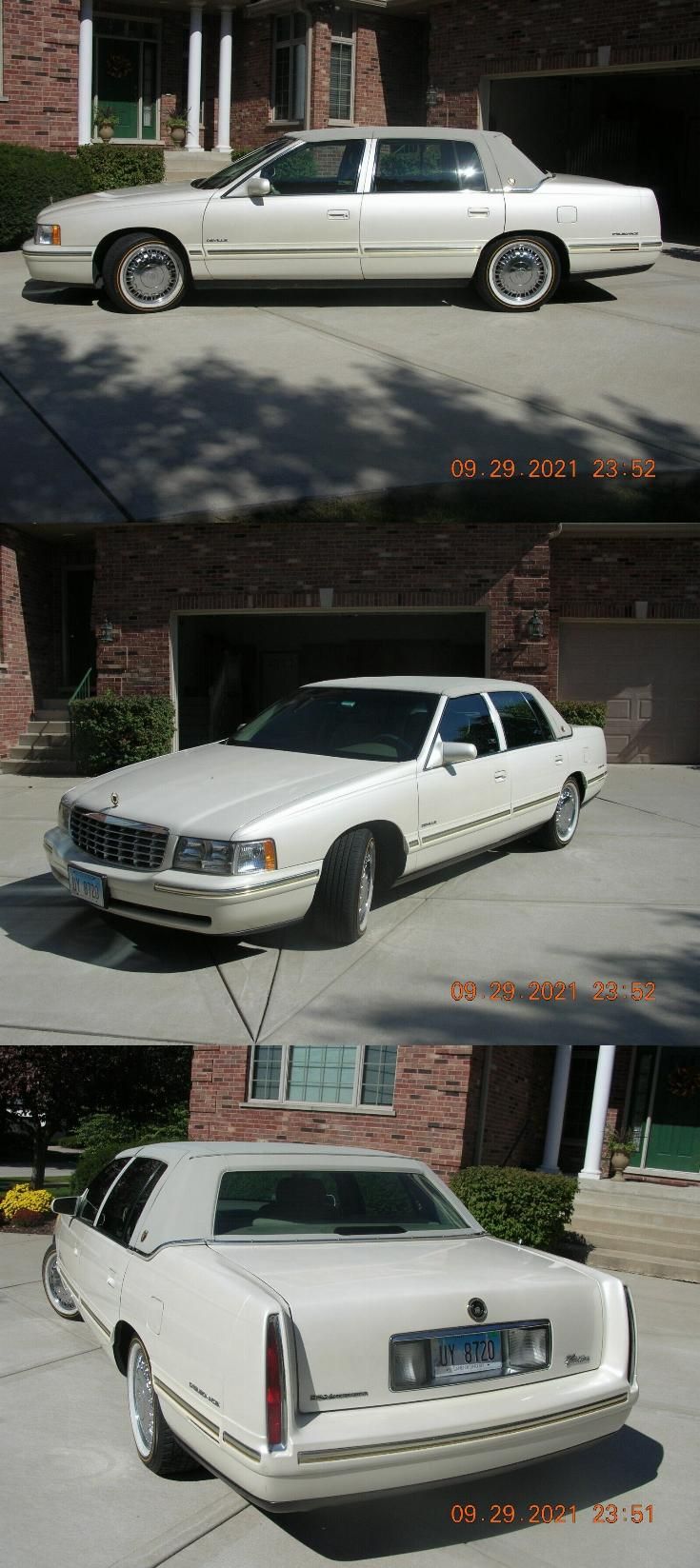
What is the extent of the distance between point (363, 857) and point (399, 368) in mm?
4225

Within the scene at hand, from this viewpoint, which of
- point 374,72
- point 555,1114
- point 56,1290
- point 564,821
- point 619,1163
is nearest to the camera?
point 56,1290

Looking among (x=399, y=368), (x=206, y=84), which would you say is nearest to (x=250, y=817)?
(x=399, y=368)

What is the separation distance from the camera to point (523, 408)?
717 cm

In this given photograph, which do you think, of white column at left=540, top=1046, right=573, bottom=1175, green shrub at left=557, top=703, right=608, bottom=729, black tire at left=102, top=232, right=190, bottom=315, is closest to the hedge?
black tire at left=102, top=232, right=190, bottom=315

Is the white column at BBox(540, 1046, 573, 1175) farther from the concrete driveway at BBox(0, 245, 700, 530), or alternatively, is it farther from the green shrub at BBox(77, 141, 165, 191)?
the green shrub at BBox(77, 141, 165, 191)

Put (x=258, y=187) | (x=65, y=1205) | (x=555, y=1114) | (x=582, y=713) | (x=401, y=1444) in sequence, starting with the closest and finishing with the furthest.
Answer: (x=401, y=1444) → (x=65, y=1205) → (x=258, y=187) → (x=582, y=713) → (x=555, y=1114)

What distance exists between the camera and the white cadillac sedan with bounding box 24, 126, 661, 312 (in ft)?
31.1

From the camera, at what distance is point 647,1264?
9875mm

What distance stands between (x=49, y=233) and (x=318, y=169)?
2363mm

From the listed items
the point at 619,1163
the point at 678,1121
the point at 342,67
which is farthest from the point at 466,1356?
the point at 342,67

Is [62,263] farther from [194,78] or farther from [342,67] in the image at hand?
[194,78]

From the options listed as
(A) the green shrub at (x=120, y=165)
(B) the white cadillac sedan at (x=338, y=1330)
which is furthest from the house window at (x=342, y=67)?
(B) the white cadillac sedan at (x=338, y=1330)

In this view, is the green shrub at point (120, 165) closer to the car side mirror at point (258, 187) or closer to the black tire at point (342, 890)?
the car side mirror at point (258, 187)

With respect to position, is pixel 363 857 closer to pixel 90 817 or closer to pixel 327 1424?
pixel 90 817
